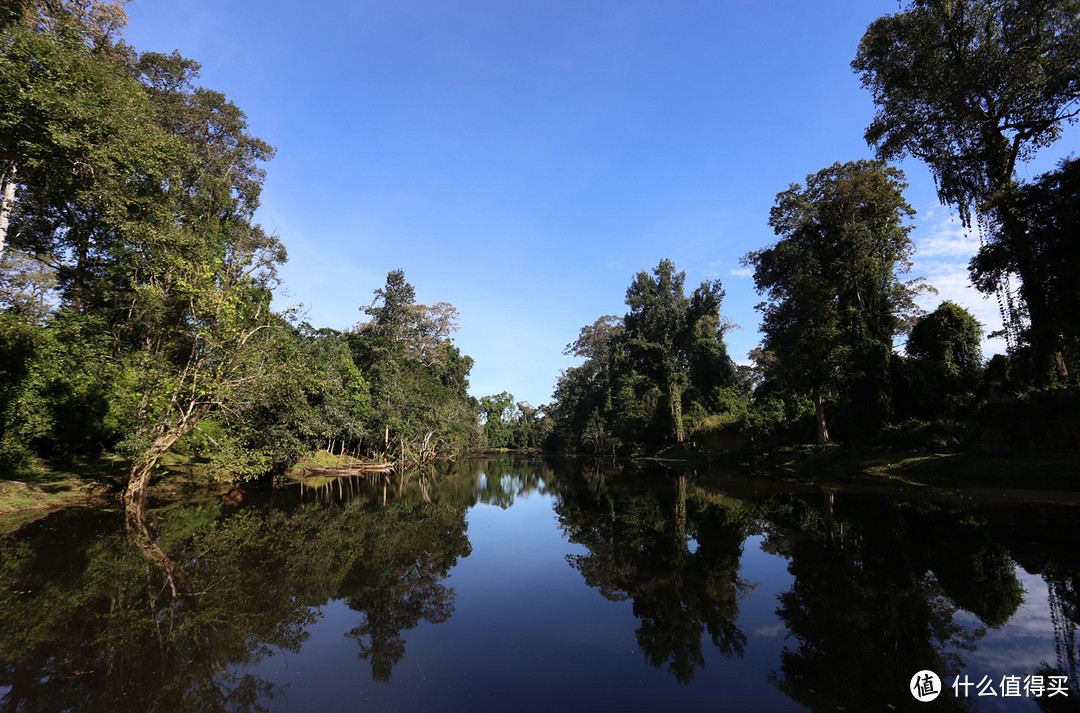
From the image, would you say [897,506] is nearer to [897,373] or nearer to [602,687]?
[602,687]

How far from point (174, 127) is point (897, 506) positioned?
143ft

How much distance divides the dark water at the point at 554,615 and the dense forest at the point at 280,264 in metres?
7.15

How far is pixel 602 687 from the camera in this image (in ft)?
15.9

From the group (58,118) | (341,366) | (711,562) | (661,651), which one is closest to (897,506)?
(711,562)

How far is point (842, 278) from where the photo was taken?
29.9 m

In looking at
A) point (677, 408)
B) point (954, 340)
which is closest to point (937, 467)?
point (954, 340)

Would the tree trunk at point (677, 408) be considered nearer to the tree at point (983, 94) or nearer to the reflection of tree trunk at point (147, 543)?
the tree at point (983, 94)

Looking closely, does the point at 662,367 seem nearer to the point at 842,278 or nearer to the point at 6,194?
the point at 842,278

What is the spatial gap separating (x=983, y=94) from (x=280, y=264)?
4669cm

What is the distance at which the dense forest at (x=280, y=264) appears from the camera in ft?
54.1

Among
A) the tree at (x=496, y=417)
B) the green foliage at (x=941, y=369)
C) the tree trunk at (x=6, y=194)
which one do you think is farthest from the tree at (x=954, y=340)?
the tree at (x=496, y=417)

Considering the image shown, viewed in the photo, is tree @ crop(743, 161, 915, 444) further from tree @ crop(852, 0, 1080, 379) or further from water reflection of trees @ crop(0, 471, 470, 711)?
water reflection of trees @ crop(0, 471, 470, 711)

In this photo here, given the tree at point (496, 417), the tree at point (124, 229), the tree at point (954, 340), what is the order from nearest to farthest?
the tree at point (124, 229) < the tree at point (954, 340) < the tree at point (496, 417)

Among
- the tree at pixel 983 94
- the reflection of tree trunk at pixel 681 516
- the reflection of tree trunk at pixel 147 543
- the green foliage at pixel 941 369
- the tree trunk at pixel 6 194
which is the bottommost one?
the reflection of tree trunk at pixel 681 516
